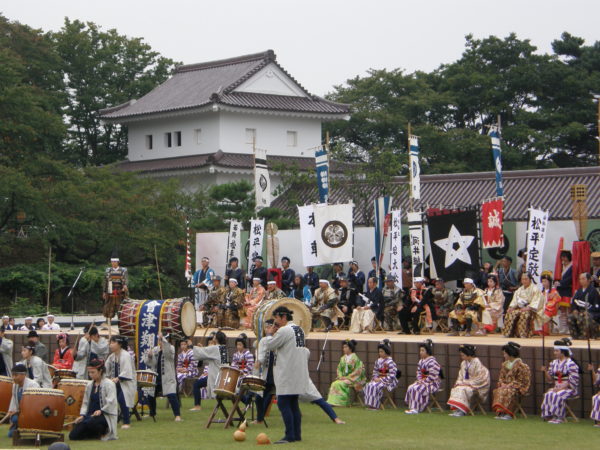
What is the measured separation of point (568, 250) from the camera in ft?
63.7

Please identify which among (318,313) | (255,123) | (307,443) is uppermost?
(255,123)

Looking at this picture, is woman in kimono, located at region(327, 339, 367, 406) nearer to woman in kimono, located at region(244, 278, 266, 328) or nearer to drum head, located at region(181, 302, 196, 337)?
drum head, located at region(181, 302, 196, 337)

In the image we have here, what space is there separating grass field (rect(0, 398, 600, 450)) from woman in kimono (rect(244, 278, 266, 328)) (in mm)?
6724

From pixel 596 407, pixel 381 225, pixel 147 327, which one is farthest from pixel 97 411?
pixel 381 225

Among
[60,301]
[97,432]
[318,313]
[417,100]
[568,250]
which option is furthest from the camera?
[417,100]

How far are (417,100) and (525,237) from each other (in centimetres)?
2264

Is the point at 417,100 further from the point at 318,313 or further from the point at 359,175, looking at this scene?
the point at 318,313

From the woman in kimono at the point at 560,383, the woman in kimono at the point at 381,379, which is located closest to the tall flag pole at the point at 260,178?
the woman in kimono at the point at 381,379

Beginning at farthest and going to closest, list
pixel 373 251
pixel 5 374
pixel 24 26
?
pixel 24 26 < pixel 373 251 < pixel 5 374

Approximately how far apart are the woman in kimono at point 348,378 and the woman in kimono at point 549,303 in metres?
3.39

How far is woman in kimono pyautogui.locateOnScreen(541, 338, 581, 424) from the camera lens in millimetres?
13672

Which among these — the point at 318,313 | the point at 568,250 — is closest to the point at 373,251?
the point at 318,313

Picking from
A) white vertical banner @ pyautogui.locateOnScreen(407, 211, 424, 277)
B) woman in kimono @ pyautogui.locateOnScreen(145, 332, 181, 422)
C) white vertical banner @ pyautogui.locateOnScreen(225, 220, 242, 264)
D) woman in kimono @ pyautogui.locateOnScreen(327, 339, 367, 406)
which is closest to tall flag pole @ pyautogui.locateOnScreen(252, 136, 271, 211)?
white vertical banner @ pyautogui.locateOnScreen(225, 220, 242, 264)

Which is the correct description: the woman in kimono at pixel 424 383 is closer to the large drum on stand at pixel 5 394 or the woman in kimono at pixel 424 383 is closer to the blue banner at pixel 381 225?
the large drum on stand at pixel 5 394
